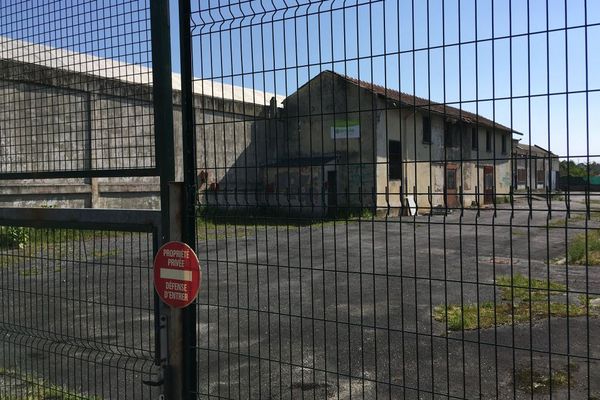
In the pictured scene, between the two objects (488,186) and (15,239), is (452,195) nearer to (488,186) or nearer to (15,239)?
(488,186)

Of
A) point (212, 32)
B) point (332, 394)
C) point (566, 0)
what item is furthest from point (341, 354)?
point (566, 0)

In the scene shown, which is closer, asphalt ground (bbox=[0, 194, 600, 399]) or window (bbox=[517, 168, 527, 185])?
window (bbox=[517, 168, 527, 185])

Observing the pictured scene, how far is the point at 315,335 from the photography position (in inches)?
257

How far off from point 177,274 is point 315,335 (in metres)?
3.85

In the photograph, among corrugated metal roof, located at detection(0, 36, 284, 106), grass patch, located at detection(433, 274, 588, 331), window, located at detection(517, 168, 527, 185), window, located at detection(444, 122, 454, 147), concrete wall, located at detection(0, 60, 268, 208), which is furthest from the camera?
grass patch, located at detection(433, 274, 588, 331)

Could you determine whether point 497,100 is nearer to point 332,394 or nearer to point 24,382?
point 332,394

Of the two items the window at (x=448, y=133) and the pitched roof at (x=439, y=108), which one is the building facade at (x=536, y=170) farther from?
the window at (x=448, y=133)

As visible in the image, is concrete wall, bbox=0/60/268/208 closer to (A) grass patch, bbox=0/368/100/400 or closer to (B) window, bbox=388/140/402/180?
(B) window, bbox=388/140/402/180

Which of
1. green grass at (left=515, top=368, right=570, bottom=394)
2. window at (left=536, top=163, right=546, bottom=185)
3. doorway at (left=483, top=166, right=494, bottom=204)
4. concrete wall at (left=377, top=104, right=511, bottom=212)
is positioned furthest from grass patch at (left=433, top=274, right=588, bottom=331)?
window at (left=536, top=163, right=546, bottom=185)

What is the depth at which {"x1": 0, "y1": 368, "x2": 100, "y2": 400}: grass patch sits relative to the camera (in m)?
4.07

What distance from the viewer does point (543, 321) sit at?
7074 millimetres

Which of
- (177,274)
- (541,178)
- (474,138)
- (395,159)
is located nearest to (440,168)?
(395,159)

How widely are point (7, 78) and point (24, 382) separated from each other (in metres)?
2.62

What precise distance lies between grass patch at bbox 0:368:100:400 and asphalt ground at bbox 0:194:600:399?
31mm
